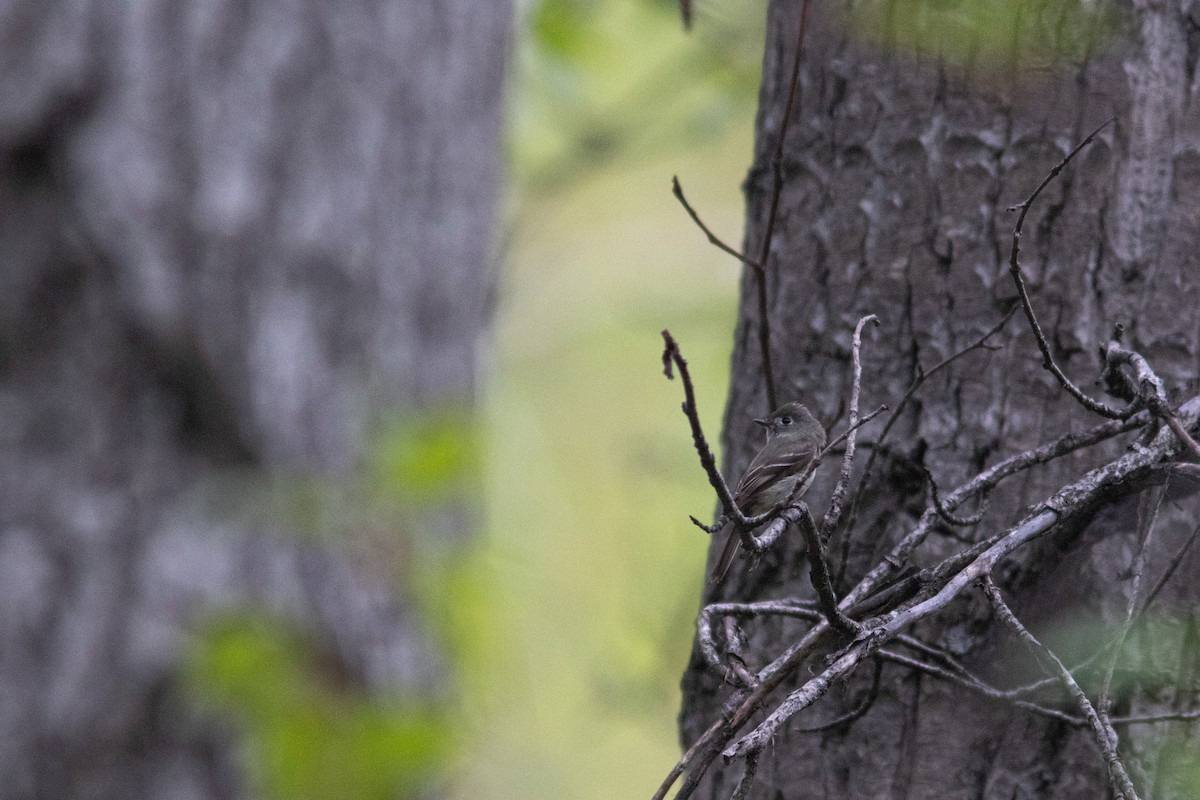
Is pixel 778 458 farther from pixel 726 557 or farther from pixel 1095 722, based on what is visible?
pixel 1095 722

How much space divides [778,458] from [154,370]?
1.96 m

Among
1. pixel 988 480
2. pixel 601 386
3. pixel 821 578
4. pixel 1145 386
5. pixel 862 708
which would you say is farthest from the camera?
pixel 601 386

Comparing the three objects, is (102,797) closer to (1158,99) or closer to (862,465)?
(862,465)

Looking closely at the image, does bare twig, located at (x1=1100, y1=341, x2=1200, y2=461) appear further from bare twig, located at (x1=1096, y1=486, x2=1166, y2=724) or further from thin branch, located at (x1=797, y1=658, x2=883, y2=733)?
thin branch, located at (x1=797, y1=658, x2=883, y2=733)

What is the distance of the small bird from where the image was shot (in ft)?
7.33

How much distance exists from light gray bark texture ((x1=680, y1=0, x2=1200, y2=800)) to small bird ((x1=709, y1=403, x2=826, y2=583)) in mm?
71

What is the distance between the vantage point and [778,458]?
Result: 90.7 inches

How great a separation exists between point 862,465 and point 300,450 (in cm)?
173

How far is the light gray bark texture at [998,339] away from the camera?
200cm

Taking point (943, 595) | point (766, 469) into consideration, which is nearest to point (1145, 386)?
point (943, 595)

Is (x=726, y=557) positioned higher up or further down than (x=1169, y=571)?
higher up

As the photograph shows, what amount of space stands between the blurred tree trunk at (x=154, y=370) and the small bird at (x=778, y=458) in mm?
1238

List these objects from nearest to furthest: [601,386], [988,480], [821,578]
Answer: [821,578]
[988,480]
[601,386]

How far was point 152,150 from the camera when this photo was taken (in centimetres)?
337
